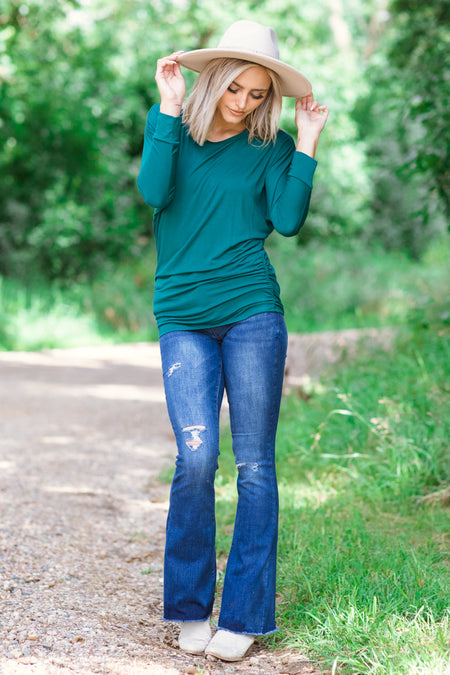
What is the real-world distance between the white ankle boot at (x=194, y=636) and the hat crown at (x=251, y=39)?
193 cm

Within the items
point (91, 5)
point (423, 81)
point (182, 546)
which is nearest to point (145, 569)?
point (182, 546)

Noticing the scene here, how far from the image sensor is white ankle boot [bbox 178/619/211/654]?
2.60m

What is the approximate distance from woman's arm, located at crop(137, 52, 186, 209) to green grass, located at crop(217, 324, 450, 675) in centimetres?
150

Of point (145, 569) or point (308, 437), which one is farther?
point (308, 437)

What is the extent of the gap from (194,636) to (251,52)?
195 cm

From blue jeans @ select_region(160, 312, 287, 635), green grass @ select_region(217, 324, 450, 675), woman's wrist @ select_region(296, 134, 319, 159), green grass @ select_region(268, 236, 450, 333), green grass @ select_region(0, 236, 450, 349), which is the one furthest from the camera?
green grass @ select_region(268, 236, 450, 333)

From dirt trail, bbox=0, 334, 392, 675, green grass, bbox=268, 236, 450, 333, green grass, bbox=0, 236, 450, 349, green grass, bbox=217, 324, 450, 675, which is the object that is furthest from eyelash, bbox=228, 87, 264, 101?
green grass, bbox=268, 236, 450, 333

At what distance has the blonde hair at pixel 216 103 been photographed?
260 centimetres

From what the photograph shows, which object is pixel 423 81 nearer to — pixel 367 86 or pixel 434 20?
pixel 434 20

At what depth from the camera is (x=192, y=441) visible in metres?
2.50

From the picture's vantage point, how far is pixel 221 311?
257 centimetres

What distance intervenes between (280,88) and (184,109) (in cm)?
35

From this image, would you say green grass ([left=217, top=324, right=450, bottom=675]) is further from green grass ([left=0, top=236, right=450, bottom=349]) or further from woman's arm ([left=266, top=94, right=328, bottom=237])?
green grass ([left=0, top=236, right=450, bottom=349])

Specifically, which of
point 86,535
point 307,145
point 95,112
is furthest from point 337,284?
point 307,145
